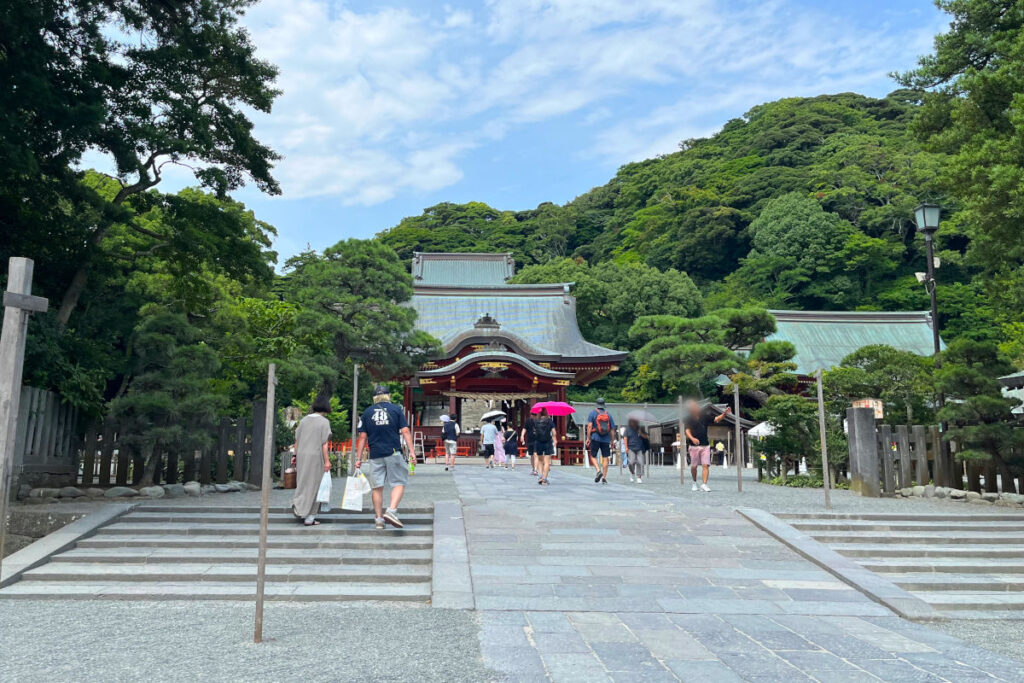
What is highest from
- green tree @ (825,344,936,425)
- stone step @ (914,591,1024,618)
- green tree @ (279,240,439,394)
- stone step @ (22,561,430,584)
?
green tree @ (279,240,439,394)

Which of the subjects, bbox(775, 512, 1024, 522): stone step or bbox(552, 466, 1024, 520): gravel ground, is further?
bbox(552, 466, 1024, 520): gravel ground

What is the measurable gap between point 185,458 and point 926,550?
9736 mm

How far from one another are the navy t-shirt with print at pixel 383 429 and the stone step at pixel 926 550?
4565mm

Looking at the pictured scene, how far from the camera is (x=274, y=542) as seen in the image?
689 centimetres

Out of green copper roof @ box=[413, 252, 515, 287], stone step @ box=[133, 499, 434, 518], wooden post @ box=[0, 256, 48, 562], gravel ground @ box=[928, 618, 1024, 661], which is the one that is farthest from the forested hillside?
wooden post @ box=[0, 256, 48, 562]

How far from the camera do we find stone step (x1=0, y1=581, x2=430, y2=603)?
18.5 feet

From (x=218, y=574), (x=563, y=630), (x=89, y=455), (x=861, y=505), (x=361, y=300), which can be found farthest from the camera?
(x=361, y=300)

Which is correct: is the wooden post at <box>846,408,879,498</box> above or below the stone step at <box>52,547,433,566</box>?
above

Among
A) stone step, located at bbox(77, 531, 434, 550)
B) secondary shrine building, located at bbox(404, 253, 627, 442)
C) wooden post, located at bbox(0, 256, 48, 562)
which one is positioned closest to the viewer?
wooden post, located at bbox(0, 256, 48, 562)

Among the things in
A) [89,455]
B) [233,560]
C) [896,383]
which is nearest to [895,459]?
[896,383]

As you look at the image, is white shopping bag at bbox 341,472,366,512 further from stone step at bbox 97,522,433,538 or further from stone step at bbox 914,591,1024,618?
stone step at bbox 914,591,1024,618

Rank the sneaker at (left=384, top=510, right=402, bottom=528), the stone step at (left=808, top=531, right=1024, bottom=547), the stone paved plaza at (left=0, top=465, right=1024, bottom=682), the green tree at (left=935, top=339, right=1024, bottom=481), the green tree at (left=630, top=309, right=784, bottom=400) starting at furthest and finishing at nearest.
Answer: the green tree at (left=630, top=309, right=784, bottom=400) → the green tree at (left=935, top=339, right=1024, bottom=481) → the stone step at (left=808, top=531, right=1024, bottom=547) → the sneaker at (left=384, top=510, right=402, bottom=528) → the stone paved plaza at (left=0, top=465, right=1024, bottom=682)

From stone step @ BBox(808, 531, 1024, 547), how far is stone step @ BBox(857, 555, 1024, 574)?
45 centimetres

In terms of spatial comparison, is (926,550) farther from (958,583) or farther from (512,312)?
(512,312)
